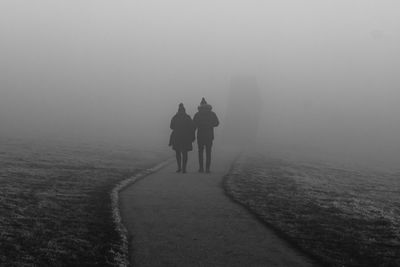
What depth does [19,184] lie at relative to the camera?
17.8m

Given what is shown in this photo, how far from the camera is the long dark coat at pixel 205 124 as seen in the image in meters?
23.2

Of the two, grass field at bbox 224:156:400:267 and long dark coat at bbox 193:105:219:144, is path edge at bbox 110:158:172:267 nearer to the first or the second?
grass field at bbox 224:156:400:267

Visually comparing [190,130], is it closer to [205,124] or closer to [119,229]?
[205,124]

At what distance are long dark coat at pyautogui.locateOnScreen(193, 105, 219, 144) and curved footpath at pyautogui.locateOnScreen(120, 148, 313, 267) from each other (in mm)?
6146

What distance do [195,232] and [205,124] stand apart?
40.5 feet

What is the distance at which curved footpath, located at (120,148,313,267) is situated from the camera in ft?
30.6

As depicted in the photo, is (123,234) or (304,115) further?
(304,115)

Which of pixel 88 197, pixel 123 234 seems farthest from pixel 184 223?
pixel 88 197

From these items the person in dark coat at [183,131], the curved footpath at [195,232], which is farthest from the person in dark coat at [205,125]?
the curved footpath at [195,232]

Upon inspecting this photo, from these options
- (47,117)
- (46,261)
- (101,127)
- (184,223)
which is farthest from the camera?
(47,117)

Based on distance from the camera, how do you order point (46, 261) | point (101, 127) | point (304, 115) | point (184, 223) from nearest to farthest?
point (46, 261)
point (184, 223)
point (101, 127)
point (304, 115)

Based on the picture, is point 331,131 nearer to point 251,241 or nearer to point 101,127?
point 101,127

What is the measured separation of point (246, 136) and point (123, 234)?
221 feet

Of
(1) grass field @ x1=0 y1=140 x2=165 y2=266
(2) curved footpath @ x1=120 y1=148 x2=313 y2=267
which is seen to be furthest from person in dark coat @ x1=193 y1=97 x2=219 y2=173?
(2) curved footpath @ x1=120 y1=148 x2=313 y2=267
